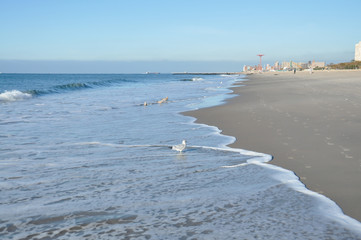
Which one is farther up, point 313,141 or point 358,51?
point 358,51

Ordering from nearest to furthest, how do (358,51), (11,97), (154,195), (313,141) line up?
(154,195) < (313,141) < (11,97) < (358,51)

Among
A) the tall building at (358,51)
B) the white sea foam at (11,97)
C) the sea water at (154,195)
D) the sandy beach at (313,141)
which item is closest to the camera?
the sea water at (154,195)

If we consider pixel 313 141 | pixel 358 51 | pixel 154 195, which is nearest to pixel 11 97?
pixel 313 141

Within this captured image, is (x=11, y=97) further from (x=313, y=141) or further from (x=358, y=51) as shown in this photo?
(x=358, y=51)

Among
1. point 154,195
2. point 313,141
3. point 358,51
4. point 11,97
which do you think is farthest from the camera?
point 358,51

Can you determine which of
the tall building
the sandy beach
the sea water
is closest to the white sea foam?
the sandy beach

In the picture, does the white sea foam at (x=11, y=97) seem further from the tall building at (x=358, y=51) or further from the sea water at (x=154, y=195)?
the tall building at (x=358, y=51)

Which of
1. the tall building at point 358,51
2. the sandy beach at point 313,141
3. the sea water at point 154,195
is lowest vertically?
the sea water at point 154,195

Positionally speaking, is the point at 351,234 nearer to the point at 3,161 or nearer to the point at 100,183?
the point at 100,183

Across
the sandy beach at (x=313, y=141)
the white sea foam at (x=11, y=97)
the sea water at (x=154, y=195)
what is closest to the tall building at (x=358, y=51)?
the white sea foam at (x=11, y=97)

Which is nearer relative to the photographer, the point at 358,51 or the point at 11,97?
the point at 11,97

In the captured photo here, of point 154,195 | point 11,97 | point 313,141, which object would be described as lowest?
point 11,97

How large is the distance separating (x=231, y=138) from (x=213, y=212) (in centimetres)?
450

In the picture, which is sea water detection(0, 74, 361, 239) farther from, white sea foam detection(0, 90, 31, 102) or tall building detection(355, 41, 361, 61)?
tall building detection(355, 41, 361, 61)
